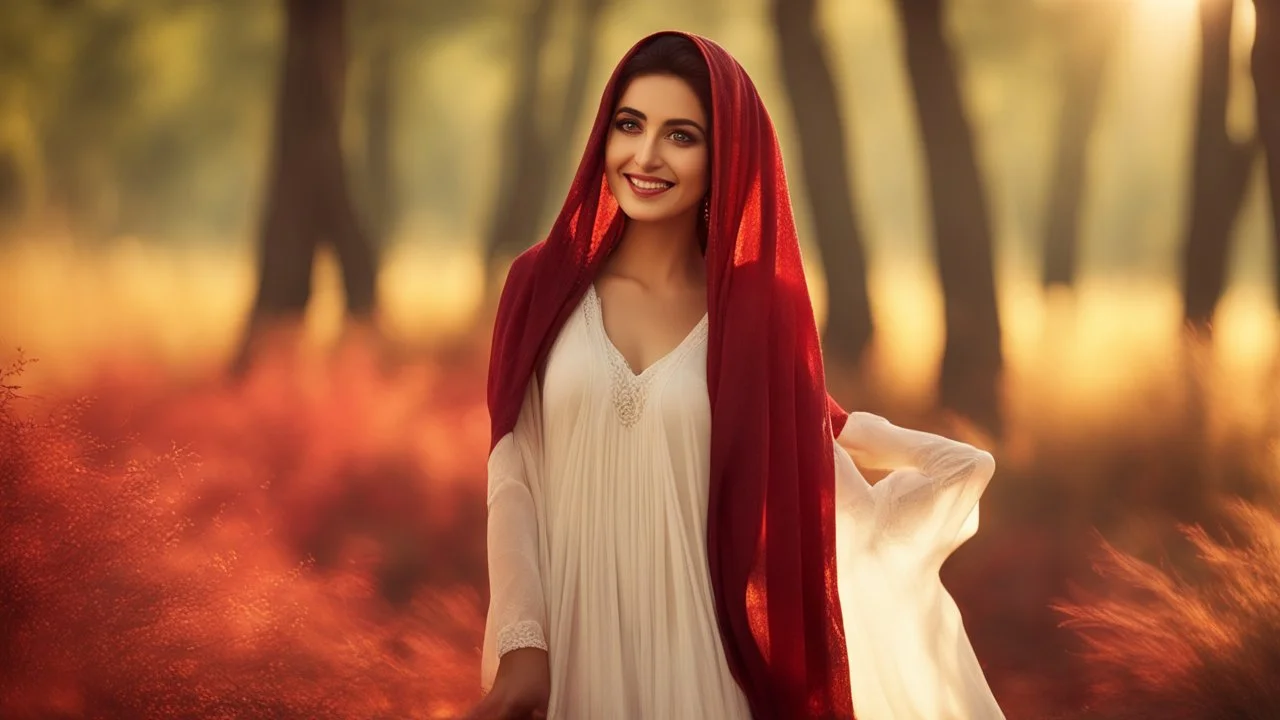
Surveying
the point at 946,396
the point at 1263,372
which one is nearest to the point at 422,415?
the point at 946,396

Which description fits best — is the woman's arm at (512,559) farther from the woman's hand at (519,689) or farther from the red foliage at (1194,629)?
the red foliage at (1194,629)

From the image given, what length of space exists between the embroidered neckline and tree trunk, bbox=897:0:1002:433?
206 cm

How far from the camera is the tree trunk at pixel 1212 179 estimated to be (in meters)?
3.87

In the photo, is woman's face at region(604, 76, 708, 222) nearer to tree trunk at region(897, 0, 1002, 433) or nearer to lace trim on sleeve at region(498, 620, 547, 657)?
lace trim on sleeve at region(498, 620, 547, 657)

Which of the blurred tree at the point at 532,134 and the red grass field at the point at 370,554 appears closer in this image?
the red grass field at the point at 370,554

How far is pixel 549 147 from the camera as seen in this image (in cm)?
385

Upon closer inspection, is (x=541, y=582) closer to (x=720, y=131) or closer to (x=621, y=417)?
(x=621, y=417)

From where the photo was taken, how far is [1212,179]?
12.8 ft

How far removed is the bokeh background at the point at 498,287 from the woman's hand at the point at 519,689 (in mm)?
1900

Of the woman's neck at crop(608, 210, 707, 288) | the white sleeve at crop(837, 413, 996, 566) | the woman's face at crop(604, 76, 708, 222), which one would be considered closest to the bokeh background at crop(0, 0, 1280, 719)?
the white sleeve at crop(837, 413, 996, 566)

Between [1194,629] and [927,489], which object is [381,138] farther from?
[1194,629]

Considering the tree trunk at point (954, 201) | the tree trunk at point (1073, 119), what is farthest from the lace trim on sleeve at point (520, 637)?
the tree trunk at point (1073, 119)

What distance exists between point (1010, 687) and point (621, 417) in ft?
7.07

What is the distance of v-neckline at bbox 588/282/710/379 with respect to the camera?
1.88 m
